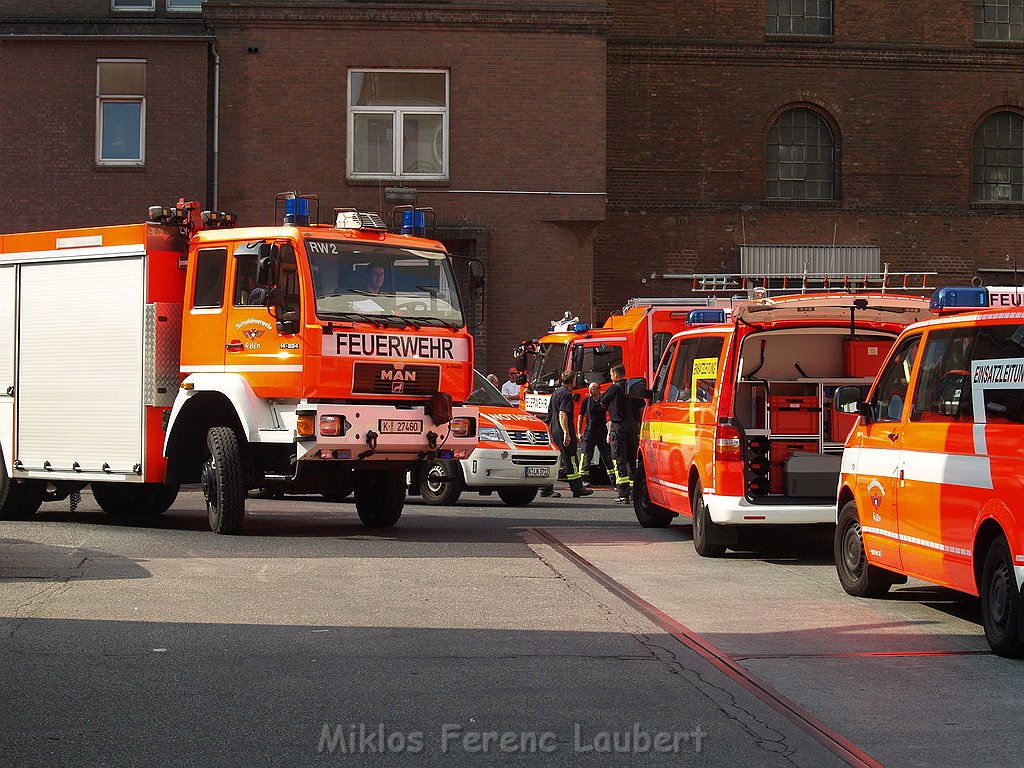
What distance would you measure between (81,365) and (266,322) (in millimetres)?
2581

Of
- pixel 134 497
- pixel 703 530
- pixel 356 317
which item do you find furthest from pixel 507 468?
pixel 703 530

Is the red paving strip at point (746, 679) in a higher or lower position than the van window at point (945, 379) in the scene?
lower

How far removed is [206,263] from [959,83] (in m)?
22.6

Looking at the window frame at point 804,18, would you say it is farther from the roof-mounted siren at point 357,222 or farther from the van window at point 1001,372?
the van window at point 1001,372

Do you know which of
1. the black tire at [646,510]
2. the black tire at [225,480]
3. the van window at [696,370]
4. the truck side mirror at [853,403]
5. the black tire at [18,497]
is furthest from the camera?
the black tire at [18,497]

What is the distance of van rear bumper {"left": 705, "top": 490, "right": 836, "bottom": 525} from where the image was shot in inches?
498

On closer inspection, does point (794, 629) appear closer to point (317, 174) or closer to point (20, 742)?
point (20, 742)

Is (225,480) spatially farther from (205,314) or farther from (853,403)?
(853,403)

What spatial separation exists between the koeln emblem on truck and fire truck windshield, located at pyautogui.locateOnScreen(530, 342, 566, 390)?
7797 mm

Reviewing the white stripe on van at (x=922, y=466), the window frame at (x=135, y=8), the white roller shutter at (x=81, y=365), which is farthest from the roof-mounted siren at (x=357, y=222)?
the window frame at (x=135, y=8)

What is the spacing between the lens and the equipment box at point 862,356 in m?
13.9

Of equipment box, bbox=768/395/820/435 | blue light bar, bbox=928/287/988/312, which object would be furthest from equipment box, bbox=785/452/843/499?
blue light bar, bbox=928/287/988/312

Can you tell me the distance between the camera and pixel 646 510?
16266 mm

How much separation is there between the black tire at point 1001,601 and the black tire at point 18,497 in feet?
36.4
